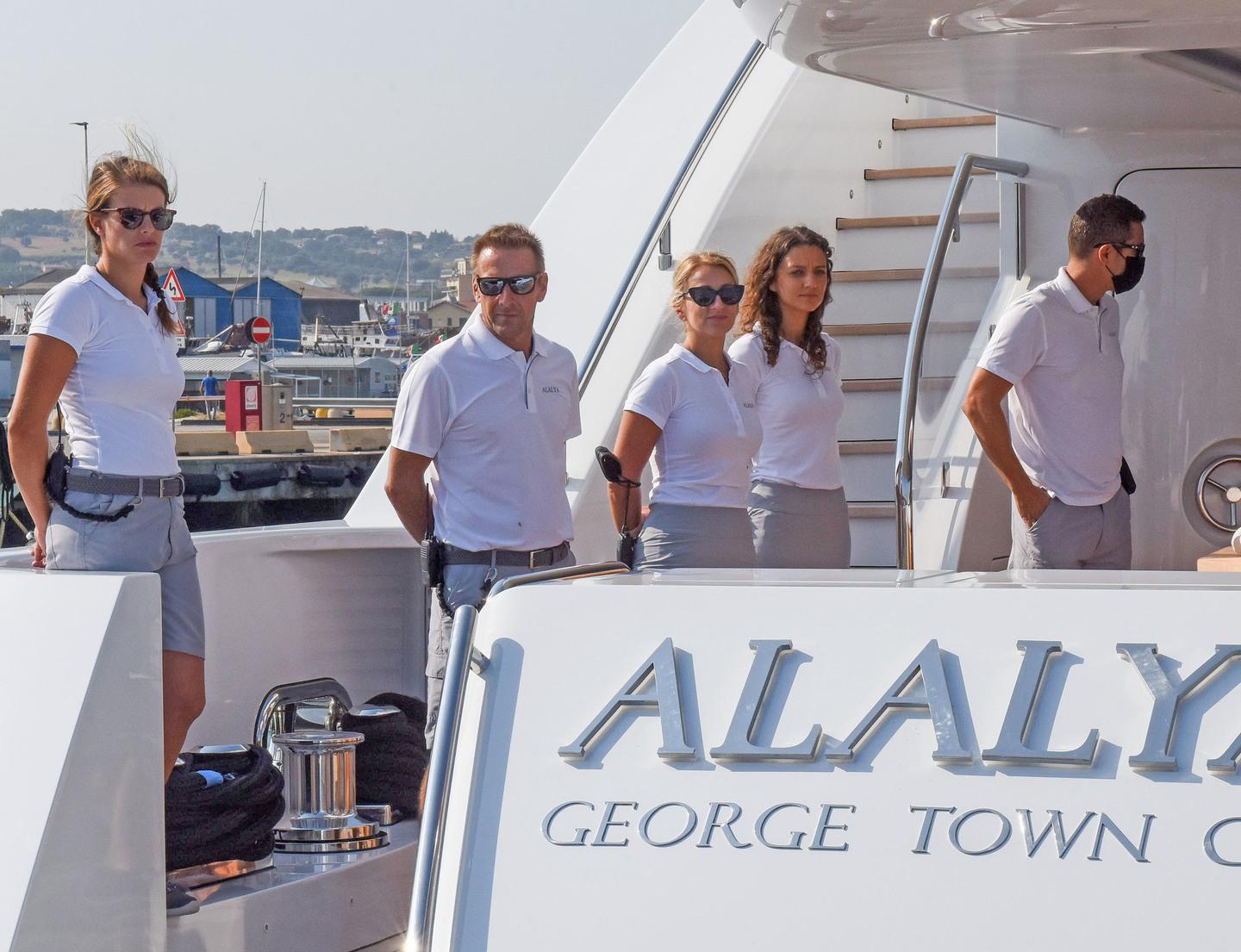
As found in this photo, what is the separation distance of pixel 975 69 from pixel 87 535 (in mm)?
2085

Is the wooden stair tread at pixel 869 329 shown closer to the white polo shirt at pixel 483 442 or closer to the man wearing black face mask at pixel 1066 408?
the man wearing black face mask at pixel 1066 408

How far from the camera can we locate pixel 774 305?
4.32 m

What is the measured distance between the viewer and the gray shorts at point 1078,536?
401cm

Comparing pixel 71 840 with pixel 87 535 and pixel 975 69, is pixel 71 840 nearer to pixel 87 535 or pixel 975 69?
pixel 87 535

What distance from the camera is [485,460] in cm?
353

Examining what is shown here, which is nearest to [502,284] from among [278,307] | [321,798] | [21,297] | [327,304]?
[321,798]

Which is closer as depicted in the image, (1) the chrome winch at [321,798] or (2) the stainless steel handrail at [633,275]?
(1) the chrome winch at [321,798]

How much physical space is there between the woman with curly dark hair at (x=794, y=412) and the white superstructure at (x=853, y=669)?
224 mm

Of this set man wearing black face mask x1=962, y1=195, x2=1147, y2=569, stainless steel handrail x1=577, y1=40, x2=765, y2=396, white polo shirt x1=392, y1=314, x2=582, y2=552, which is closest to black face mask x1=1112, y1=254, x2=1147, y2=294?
man wearing black face mask x1=962, y1=195, x2=1147, y2=569

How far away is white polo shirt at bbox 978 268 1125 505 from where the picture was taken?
3.96 metres

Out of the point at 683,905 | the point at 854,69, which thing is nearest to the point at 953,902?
the point at 683,905

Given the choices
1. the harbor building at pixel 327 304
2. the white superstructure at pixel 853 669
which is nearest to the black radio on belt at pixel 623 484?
the white superstructure at pixel 853 669

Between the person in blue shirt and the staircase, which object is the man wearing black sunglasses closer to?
the staircase

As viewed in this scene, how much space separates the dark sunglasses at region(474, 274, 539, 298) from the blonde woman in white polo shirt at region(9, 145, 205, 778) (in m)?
0.67
